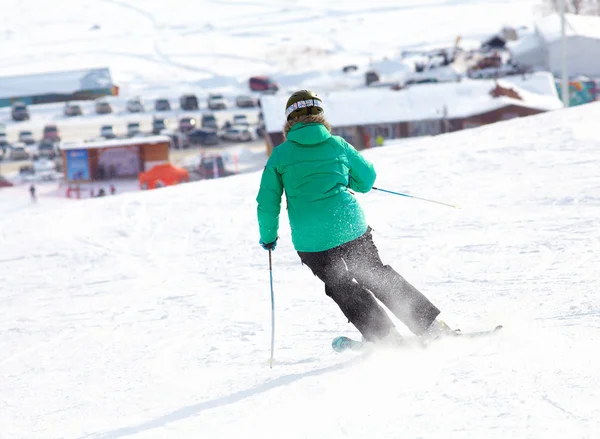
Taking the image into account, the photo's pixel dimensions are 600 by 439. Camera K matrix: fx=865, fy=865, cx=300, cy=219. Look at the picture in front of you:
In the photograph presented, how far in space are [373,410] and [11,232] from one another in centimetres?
679

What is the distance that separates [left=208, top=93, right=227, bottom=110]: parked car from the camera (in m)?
42.1

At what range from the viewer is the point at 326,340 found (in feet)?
13.7

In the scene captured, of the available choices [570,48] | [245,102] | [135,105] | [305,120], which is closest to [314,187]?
[305,120]

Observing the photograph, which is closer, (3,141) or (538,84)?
(538,84)

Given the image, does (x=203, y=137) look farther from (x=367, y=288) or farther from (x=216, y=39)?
(x=216, y=39)

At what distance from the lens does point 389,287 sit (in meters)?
3.54

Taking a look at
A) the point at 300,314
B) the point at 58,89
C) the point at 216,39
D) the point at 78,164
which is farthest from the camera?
the point at 216,39

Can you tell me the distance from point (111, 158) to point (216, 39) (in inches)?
1518

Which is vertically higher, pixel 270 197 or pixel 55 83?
pixel 270 197

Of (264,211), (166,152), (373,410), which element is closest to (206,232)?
(264,211)

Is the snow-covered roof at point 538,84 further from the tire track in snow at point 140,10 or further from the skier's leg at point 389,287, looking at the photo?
the tire track in snow at point 140,10

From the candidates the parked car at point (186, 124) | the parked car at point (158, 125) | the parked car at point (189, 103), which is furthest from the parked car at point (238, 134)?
the parked car at point (189, 103)

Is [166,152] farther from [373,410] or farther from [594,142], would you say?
[373,410]

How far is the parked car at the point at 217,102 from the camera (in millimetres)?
42125
